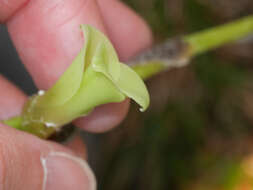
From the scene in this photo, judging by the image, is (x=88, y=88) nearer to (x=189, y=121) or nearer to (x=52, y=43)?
(x=52, y=43)

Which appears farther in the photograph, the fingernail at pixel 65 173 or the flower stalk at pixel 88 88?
the fingernail at pixel 65 173

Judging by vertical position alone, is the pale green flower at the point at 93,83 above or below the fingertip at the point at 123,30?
above

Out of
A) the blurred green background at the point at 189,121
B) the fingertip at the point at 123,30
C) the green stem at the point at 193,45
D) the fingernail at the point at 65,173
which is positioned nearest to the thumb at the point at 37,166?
the fingernail at the point at 65,173

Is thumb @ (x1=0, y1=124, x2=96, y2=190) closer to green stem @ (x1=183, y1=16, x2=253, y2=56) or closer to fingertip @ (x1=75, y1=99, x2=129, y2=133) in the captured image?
fingertip @ (x1=75, y1=99, x2=129, y2=133)

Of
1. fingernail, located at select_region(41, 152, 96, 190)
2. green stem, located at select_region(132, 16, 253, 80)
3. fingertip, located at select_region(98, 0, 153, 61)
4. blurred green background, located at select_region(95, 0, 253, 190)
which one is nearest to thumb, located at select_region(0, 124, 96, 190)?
fingernail, located at select_region(41, 152, 96, 190)

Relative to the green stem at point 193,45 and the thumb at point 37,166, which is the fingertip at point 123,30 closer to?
the green stem at point 193,45

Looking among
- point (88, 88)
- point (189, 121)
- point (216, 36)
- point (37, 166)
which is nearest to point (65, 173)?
point (37, 166)
